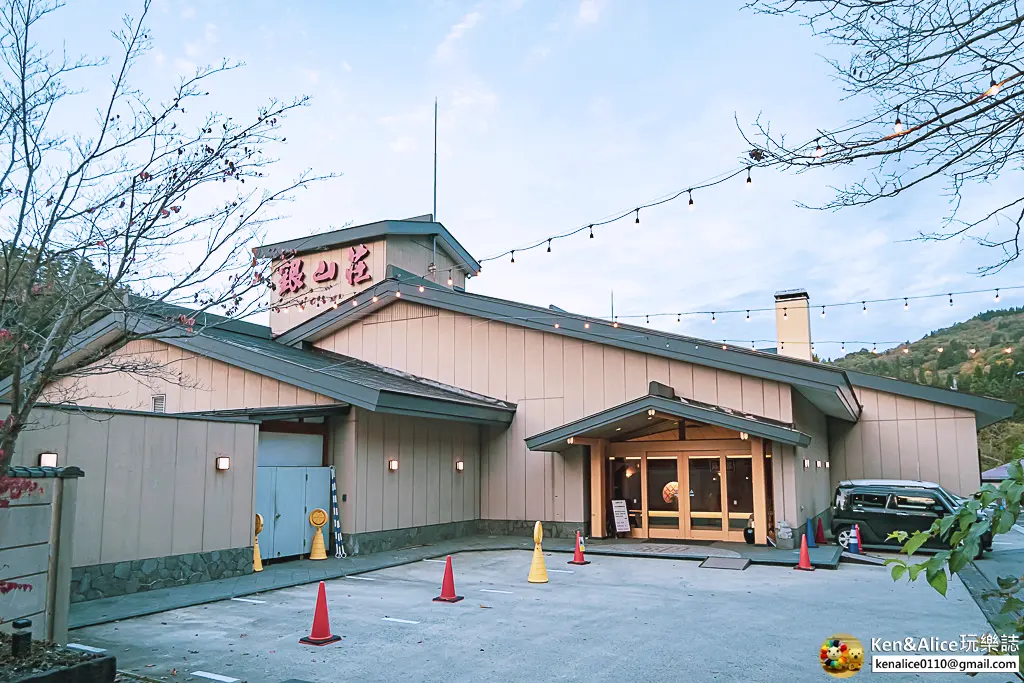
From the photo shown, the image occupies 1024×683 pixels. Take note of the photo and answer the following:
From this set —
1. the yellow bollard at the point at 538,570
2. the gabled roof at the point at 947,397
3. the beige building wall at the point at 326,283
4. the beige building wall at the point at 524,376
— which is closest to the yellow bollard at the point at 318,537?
the yellow bollard at the point at 538,570

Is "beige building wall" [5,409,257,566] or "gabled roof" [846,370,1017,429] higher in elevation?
"gabled roof" [846,370,1017,429]

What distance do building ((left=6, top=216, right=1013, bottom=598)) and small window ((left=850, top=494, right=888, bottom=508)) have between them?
117cm

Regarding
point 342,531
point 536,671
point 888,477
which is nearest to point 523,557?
point 342,531

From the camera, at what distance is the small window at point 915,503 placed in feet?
48.5

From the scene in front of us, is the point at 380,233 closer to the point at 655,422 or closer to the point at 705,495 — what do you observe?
the point at 655,422

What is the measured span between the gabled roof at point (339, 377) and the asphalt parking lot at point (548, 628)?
3387 mm

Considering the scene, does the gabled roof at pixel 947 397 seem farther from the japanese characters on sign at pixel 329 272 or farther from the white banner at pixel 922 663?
the white banner at pixel 922 663

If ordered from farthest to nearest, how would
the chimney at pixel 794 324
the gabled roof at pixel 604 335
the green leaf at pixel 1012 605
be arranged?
the chimney at pixel 794 324 < the gabled roof at pixel 604 335 < the green leaf at pixel 1012 605

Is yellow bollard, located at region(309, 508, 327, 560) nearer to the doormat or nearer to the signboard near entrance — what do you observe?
the signboard near entrance

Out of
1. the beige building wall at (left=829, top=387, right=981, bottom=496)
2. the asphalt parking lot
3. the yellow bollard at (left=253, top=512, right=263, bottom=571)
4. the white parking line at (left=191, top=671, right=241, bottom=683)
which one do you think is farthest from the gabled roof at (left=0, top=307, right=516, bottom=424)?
the beige building wall at (left=829, top=387, right=981, bottom=496)

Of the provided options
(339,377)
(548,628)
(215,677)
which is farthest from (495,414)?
(215,677)

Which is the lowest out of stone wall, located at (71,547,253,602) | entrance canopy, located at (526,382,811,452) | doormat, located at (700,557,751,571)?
doormat, located at (700,557,751,571)

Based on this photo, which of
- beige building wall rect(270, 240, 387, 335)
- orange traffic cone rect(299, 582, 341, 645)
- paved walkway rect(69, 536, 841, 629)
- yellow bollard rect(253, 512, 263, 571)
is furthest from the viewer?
beige building wall rect(270, 240, 387, 335)

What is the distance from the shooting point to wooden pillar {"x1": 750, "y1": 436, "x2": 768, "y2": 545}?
1538 centimetres
